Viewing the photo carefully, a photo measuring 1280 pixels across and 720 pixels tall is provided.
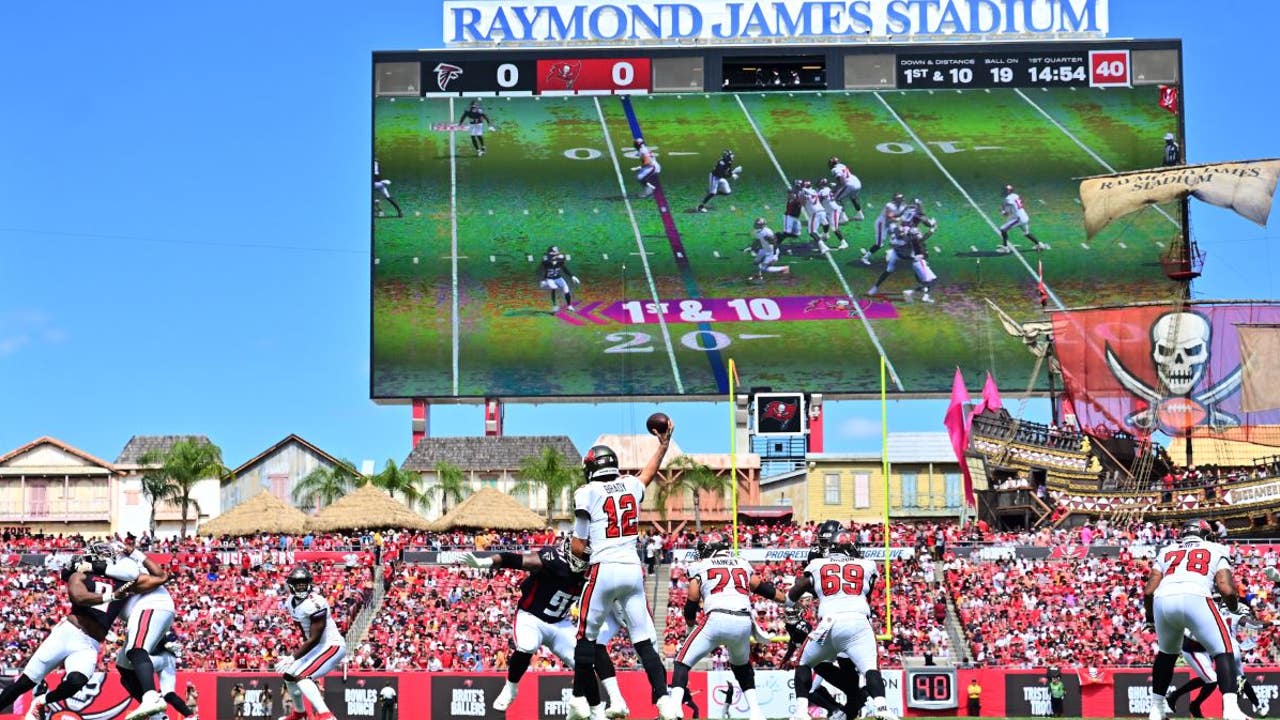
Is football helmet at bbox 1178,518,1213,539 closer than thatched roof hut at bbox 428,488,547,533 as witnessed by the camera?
Yes

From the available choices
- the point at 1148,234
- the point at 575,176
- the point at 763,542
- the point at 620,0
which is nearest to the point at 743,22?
the point at 620,0

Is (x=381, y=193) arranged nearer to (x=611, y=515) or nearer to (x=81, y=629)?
(x=81, y=629)

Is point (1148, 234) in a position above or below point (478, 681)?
above

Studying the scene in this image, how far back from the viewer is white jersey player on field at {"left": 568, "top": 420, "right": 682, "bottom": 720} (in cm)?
1788

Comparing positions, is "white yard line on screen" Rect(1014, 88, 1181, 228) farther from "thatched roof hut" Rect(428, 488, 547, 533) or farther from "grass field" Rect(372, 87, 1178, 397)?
"thatched roof hut" Rect(428, 488, 547, 533)

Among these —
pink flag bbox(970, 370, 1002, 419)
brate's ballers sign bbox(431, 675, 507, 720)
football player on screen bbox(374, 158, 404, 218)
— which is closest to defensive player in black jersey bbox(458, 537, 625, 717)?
brate's ballers sign bbox(431, 675, 507, 720)

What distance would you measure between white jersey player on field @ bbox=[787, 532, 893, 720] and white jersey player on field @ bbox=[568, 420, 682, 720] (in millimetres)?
2341

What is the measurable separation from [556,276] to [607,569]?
54781 mm

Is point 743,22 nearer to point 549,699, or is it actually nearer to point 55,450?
point 55,450

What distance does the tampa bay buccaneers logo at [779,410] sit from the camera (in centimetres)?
7138

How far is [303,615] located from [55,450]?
7285 centimetres

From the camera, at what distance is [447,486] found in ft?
266

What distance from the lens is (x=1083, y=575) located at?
52.3 m

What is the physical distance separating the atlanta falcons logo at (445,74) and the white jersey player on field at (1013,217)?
22.4 metres
